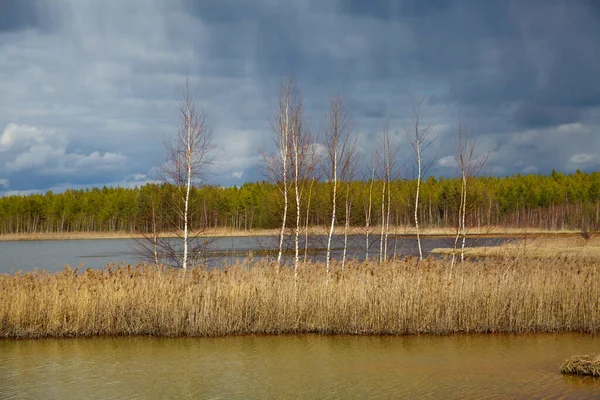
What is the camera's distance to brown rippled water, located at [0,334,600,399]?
1132cm

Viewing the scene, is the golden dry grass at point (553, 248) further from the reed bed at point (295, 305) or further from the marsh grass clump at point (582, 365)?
the marsh grass clump at point (582, 365)

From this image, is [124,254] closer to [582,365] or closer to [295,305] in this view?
[295,305]

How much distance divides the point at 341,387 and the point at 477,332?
620cm

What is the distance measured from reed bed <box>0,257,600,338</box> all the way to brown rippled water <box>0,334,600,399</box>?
441mm

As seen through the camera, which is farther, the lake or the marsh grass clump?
the lake

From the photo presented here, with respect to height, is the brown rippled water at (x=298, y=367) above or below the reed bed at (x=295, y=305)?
below

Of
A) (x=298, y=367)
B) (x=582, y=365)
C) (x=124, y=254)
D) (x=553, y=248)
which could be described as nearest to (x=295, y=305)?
(x=298, y=367)

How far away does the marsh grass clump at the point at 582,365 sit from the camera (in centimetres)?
1196

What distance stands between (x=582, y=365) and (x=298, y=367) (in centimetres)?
564

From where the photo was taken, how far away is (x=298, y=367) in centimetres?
1316

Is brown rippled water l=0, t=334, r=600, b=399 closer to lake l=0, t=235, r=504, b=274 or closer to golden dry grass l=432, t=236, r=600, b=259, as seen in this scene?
lake l=0, t=235, r=504, b=274

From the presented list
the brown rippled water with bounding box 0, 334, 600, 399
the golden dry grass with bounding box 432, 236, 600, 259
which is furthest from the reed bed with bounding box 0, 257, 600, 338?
the golden dry grass with bounding box 432, 236, 600, 259

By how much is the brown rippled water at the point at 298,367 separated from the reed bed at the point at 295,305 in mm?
441

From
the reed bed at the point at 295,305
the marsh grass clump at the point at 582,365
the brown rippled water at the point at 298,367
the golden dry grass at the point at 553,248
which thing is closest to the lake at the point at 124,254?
the golden dry grass at the point at 553,248
